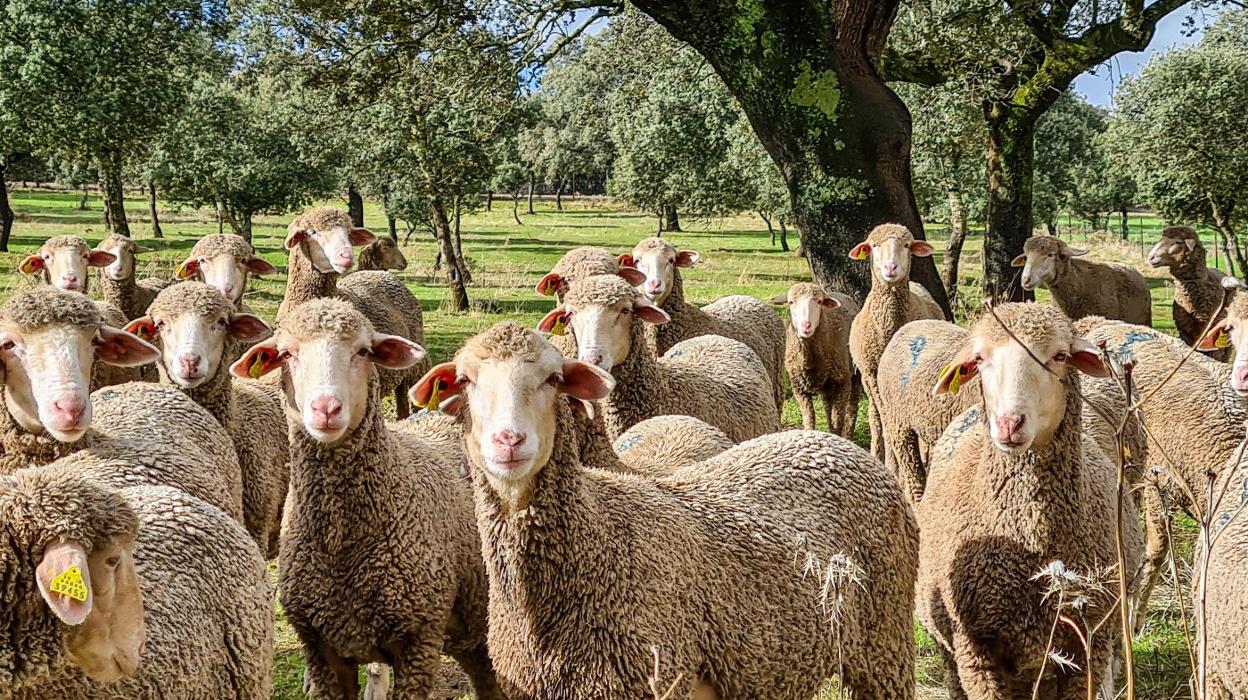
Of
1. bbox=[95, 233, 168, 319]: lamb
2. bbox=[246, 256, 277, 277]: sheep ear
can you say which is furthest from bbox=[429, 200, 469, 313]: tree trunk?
bbox=[246, 256, 277, 277]: sheep ear

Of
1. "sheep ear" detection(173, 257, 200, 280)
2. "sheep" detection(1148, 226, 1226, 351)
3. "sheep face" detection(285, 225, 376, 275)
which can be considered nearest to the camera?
"sheep ear" detection(173, 257, 200, 280)

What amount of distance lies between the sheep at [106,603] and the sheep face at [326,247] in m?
5.60

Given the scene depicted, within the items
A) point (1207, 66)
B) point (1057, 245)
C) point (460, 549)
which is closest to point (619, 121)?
point (1207, 66)

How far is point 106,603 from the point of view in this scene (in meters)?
2.82

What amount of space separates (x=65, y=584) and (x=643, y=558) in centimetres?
179

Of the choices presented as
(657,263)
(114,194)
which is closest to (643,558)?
(657,263)

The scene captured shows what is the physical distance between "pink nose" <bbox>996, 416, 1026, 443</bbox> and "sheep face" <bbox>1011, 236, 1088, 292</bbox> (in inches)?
325

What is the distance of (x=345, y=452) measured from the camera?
453 centimetres

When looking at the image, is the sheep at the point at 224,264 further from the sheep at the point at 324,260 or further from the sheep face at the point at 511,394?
the sheep face at the point at 511,394

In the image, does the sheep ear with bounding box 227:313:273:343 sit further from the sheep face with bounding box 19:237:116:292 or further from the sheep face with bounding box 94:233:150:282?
the sheep face with bounding box 94:233:150:282

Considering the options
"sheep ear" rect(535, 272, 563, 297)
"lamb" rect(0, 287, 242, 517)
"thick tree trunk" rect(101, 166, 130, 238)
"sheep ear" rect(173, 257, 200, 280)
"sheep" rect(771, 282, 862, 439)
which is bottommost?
"sheep" rect(771, 282, 862, 439)

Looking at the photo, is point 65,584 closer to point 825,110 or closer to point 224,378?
point 224,378

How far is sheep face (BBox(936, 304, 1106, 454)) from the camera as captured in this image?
4.25m

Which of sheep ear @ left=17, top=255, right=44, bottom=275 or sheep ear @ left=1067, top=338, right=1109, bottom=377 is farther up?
sheep ear @ left=17, top=255, right=44, bottom=275
